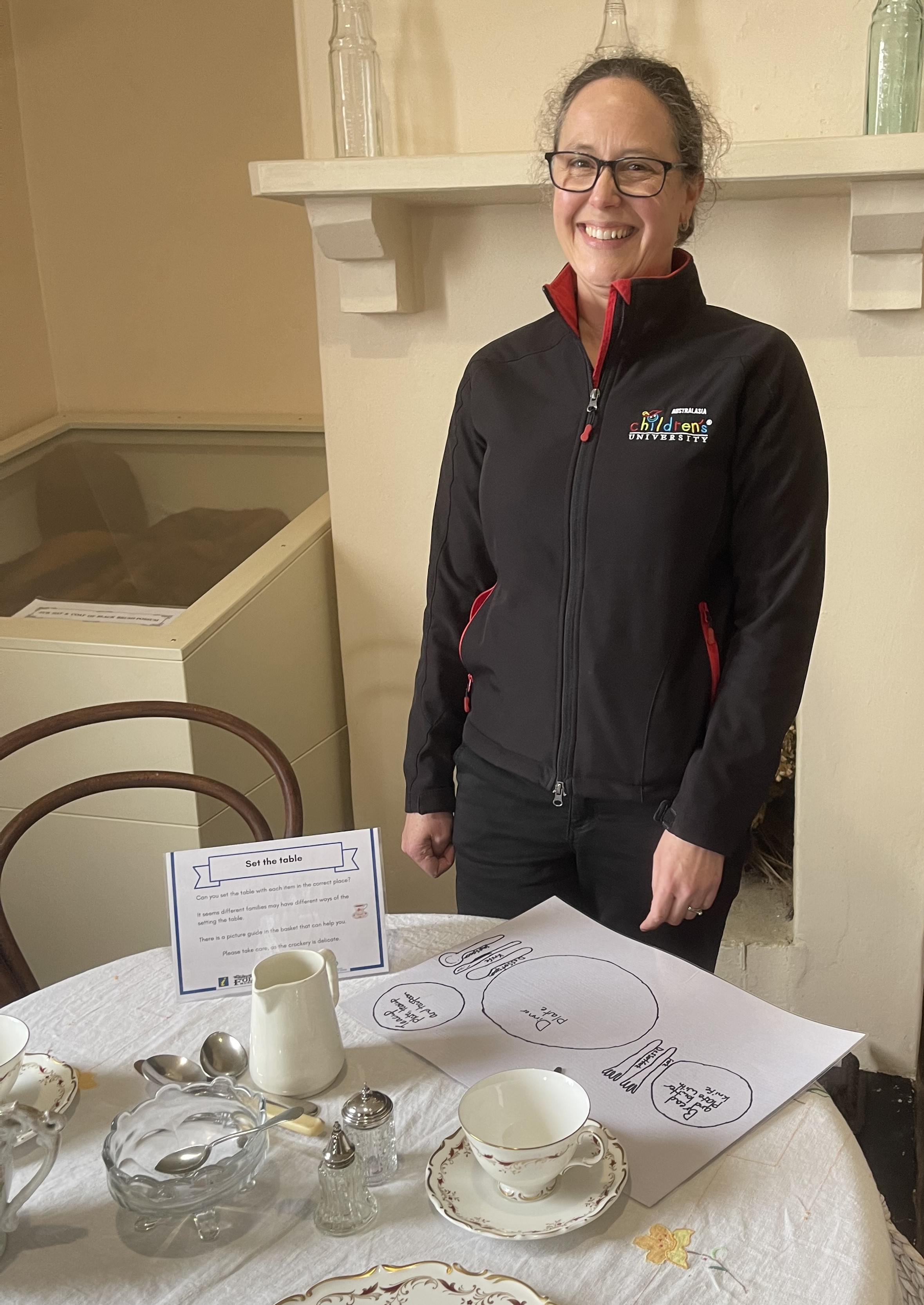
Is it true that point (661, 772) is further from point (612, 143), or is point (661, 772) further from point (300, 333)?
point (300, 333)

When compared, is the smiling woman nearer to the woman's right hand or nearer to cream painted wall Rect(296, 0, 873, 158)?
the woman's right hand

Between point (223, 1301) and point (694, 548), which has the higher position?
point (694, 548)

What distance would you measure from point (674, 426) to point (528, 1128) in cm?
70

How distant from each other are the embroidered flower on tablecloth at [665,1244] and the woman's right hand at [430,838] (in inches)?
26.5

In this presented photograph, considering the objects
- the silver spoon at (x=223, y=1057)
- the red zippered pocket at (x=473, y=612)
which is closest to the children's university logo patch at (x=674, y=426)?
the red zippered pocket at (x=473, y=612)

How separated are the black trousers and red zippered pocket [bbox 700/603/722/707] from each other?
0.15 metres

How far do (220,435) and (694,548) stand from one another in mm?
1670

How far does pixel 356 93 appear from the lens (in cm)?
188

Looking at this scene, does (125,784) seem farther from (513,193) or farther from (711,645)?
(513,193)

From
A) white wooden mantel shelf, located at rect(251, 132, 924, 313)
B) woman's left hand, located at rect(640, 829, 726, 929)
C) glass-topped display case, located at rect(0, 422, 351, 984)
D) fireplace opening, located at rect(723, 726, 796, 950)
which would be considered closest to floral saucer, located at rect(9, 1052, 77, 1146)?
woman's left hand, located at rect(640, 829, 726, 929)

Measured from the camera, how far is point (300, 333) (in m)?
2.81

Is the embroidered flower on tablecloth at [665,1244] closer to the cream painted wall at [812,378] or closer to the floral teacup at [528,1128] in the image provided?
the floral teacup at [528,1128]

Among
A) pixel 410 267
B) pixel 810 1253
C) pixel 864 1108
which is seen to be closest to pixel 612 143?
pixel 410 267

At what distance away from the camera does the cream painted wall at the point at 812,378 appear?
179cm
